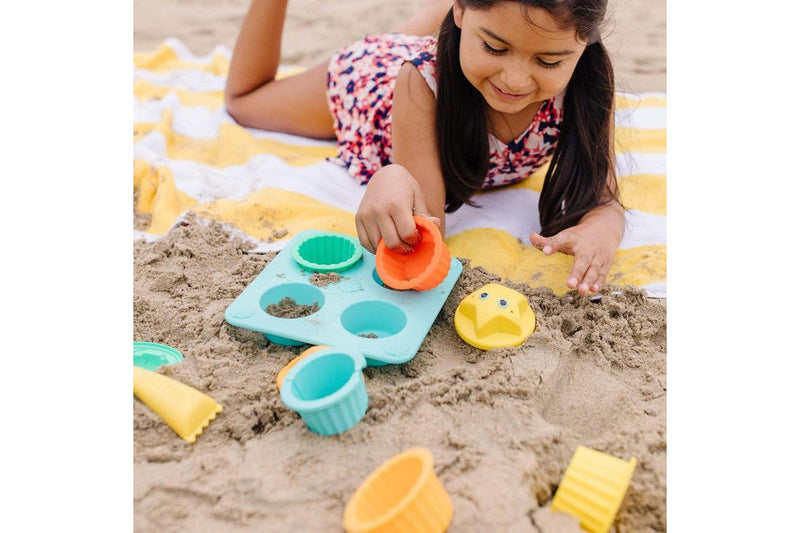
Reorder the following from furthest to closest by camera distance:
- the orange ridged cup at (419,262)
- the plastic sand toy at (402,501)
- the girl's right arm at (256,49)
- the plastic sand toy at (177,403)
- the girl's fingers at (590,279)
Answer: the girl's right arm at (256,49) → the girl's fingers at (590,279) → the orange ridged cup at (419,262) → the plastic sand toy at (177,403) → the plastic sand toy at (402,501)

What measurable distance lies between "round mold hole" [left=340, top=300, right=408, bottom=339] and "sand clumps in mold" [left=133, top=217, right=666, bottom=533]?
0.22 ft


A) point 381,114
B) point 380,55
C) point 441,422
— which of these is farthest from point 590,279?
point 380,55

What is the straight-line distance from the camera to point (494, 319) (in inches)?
45.9

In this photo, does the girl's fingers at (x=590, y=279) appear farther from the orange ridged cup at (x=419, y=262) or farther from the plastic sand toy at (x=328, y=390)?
the plastic sand toy at (x=328, y=390)

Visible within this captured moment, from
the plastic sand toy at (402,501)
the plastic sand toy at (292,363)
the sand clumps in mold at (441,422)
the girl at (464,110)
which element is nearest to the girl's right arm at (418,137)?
the girl at (464,110)

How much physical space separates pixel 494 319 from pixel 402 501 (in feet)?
1.54

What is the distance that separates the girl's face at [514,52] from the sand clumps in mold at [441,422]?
0.37m

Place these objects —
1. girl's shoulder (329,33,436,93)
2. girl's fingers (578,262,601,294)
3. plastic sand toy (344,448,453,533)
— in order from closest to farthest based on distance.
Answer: plastic sand toy (344,448,453,533) → girl's fingers (578,262,601,294) → girl's shoulder (329,33,436,93)

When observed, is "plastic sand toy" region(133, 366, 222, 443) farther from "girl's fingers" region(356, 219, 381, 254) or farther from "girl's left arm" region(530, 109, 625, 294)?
"girl's left arm" region(530, 109, 625, 294)

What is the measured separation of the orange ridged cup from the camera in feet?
A: 3.87

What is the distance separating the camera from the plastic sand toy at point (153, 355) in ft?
3.72

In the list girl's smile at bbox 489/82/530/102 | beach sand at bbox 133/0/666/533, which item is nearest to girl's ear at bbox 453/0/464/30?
girl's smile at bbox 489/82/530/102

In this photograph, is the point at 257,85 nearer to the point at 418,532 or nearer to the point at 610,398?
the point at 610,398

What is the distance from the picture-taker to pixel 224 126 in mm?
1993
